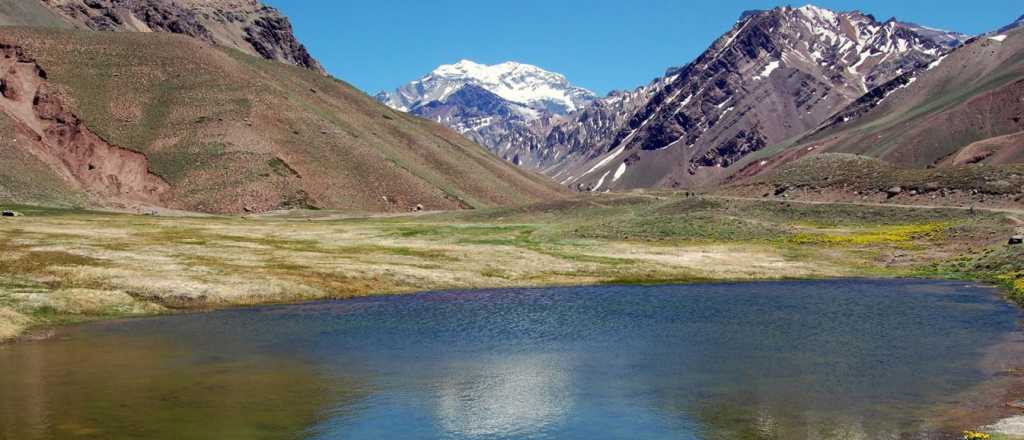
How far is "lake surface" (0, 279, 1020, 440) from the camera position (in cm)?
3256

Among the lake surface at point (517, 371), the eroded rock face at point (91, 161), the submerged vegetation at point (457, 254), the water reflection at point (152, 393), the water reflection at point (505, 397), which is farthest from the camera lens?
the eroded rock face at point (91, 161)

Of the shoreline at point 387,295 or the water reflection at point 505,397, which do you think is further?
the shoreline at point 387,295

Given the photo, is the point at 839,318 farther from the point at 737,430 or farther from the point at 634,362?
the point at 737,430

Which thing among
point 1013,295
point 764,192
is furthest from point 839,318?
point 764,192

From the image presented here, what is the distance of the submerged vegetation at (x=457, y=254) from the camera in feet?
217

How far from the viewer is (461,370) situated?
4266 centimetres

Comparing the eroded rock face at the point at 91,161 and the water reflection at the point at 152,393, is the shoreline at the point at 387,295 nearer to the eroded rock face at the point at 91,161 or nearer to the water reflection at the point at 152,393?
the water reflection at the point at 152,393

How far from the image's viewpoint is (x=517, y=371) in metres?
42.3

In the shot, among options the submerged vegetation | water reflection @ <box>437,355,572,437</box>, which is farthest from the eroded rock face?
water reflection @ <box>437,355,572,437</box>

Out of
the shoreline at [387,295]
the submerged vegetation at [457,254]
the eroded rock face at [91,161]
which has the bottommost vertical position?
the shoreline at [387,295]

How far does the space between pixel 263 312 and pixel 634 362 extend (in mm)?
31847

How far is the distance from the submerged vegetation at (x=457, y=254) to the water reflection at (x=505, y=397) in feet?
101

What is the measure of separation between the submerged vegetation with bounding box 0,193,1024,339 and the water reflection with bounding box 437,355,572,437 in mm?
30839

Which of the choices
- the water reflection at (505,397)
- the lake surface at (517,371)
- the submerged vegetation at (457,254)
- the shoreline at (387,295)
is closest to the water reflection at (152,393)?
the lake surface at (517,371)
